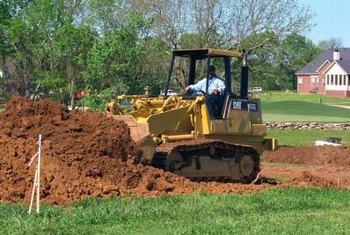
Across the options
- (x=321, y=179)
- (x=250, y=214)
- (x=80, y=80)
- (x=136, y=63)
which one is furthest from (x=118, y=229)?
(x=80, y=80)

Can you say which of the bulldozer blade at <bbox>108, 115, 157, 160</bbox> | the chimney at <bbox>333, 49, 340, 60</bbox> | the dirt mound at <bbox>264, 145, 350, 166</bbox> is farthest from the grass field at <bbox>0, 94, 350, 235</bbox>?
the chimney at <bbox>333, 49, 340, 60</bbox>

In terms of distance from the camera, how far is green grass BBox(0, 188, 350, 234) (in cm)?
1041

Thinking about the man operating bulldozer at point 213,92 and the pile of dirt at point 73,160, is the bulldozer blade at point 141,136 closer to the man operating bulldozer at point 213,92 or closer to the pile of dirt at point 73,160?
the pile of dirt at point 73,160

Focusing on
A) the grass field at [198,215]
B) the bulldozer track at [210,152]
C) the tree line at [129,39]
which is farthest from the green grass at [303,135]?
the grass field at [198,215]

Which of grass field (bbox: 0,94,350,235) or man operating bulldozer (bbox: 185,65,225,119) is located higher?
man operating bulldozer (bbox: 185,65,225,119)

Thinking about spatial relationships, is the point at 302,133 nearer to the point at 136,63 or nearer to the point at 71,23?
the point at 136,63

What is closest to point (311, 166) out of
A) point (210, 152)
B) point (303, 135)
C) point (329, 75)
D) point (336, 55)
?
point (210, 152)

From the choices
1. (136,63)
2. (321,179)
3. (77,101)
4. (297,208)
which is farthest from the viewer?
(77,101)

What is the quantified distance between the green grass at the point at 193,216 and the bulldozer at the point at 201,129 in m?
2.37

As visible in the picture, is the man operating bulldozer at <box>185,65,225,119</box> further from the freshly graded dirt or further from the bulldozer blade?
the freshly graded dirt

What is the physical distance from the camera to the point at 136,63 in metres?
42.2

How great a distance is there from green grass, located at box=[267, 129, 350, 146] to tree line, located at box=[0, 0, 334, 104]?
377 centimetres

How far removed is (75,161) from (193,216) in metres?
3.32

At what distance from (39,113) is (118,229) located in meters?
6.07
